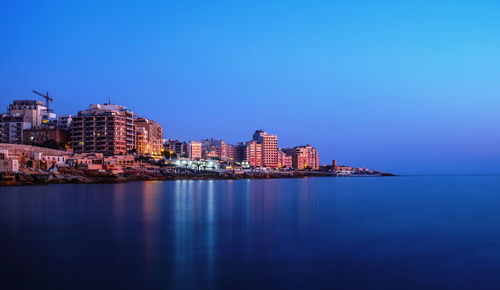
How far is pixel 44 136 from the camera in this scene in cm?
10550

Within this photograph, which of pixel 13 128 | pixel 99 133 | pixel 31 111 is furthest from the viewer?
pixel 31 111

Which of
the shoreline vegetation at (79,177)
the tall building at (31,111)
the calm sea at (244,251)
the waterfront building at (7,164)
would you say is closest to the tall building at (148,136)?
the shoreline vegetation at (79,177)

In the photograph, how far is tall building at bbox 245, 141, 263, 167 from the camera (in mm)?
191250

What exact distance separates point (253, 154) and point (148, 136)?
241 ft

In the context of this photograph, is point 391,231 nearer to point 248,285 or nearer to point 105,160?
point 248,285

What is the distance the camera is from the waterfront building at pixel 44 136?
10488 cm

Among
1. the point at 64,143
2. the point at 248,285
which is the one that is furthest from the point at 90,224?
the point at 64,143

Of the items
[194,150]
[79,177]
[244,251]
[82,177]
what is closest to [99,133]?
[82,177]

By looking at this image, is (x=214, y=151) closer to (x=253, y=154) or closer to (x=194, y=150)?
(x=194, y=150)

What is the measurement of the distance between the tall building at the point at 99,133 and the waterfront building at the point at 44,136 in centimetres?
333

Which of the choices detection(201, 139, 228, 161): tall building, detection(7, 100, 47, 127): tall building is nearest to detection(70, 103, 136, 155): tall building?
detection(7, 100, 47, 127): tall building

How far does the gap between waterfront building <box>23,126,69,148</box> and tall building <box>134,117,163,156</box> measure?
61.7ft

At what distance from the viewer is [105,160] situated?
88.1m

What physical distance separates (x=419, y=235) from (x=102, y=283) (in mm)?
14152
